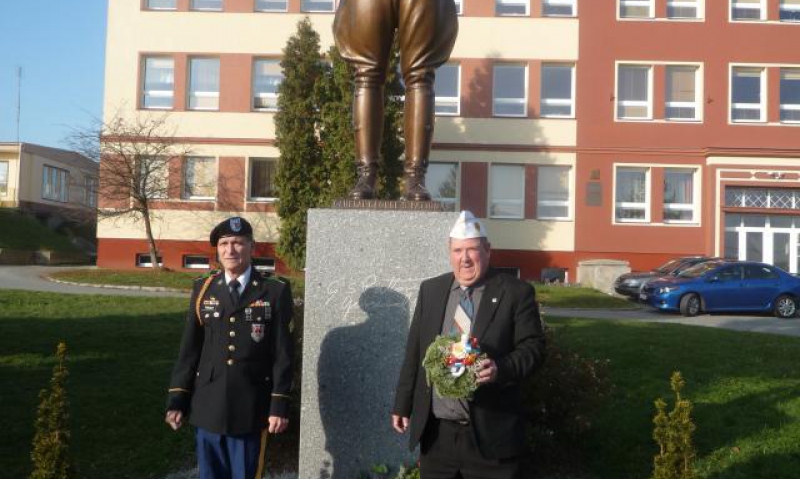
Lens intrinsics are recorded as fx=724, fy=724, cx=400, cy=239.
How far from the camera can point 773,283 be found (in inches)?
755

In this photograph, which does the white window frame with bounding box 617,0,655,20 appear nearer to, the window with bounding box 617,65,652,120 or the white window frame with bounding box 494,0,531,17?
the window with bounding box 617,65,652,120

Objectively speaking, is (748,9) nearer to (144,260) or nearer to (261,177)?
(261,177)

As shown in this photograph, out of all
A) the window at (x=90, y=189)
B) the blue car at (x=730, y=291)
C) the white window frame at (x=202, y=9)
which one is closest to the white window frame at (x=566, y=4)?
the blue car at (x=730, y=291)

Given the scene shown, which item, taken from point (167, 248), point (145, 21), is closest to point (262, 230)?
point (167, 248)

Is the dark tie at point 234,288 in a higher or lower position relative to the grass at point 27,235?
lower

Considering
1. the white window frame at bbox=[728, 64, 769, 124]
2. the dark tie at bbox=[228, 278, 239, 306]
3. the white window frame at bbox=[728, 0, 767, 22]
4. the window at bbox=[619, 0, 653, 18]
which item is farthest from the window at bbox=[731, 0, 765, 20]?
the dark tie at bbox=[228, 278, 239, 306]

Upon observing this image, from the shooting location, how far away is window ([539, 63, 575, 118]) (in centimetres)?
2680

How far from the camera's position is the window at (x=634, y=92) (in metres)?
26.6

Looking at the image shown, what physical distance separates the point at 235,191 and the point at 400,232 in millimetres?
23080

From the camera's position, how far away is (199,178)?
88.8 ft

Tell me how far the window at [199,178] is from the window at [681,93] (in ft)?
55.6

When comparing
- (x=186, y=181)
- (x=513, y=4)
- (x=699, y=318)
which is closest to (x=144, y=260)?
(x=186, y=181)

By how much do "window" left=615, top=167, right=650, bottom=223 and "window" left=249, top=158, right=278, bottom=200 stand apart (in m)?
12.8

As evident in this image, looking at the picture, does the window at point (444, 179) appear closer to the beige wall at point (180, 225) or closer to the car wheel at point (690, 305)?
the beige wall at point (180, 225)
